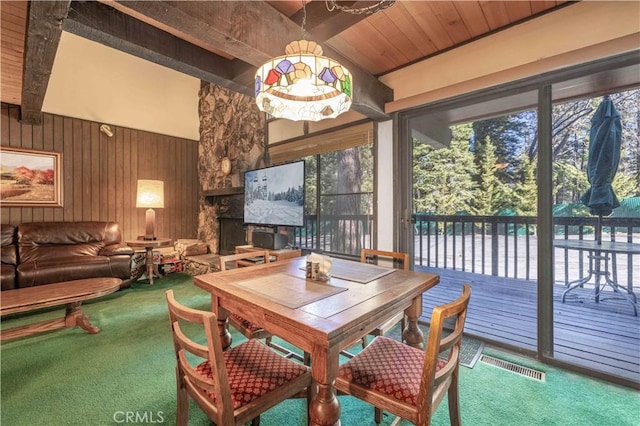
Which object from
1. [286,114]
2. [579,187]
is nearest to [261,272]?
[286,114]

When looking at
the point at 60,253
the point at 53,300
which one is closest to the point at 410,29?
the point at 53,300

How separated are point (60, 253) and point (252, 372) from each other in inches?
155

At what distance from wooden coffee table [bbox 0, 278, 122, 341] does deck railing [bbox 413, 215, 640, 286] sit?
3160 millimetres

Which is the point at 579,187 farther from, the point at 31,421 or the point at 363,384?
the point at 31,421

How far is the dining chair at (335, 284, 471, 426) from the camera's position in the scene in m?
0.96

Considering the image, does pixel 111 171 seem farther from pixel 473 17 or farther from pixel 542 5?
pixel 542 5

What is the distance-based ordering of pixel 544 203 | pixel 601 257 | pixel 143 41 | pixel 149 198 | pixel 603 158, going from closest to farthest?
pixel 143 41
pixel 544 203
pixel 603 158
pixel 601 257
pixel 149 198

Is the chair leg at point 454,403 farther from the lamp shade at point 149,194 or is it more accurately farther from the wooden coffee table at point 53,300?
the lamp shade at point 149,194

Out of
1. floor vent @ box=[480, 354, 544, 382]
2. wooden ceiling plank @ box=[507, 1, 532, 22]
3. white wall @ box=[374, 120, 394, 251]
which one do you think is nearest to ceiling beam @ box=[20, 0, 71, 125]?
white wall @ box=[374, 120, 394, 251]

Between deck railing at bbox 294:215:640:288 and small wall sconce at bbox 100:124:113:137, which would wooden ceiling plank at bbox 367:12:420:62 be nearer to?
deck railing at bbox 294:215:640:288

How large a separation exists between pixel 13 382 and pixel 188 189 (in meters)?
3.98

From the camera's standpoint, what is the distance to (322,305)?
3.93 feet

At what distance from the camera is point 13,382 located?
182cm

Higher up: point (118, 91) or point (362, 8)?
point (118, 91)
